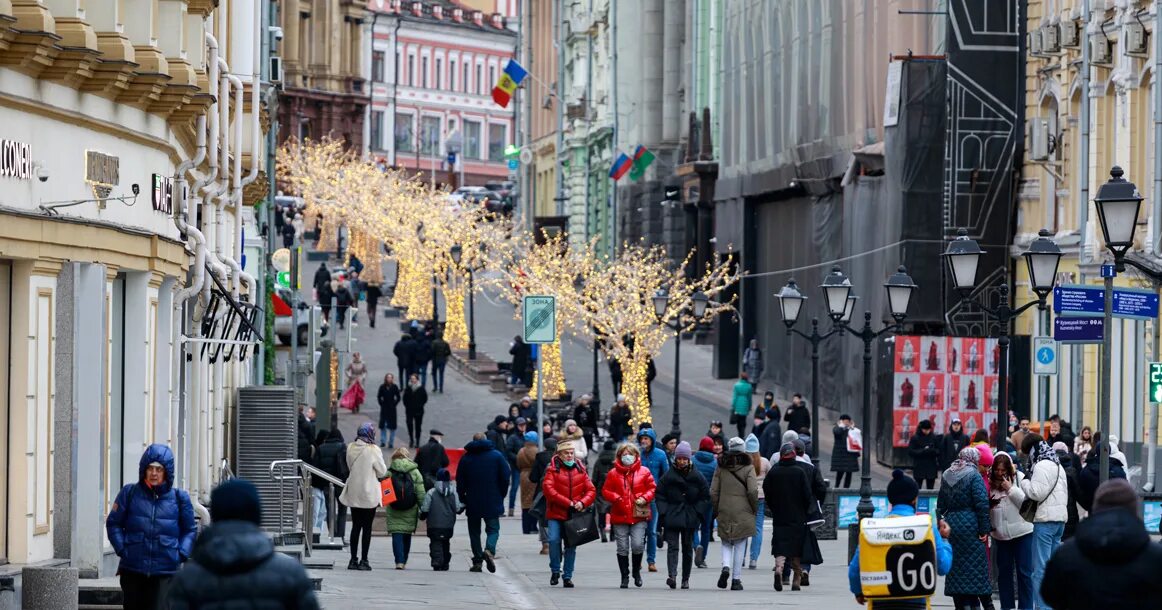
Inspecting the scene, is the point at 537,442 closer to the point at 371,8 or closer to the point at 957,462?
the point at 957,462

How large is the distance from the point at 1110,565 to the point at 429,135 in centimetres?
12486

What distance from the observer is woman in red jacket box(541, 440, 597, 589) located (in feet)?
72.4

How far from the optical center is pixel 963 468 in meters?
17.1

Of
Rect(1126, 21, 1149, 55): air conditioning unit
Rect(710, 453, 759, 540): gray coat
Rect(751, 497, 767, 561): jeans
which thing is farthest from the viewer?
Rect(1126, 21, 1149, 55): air conditioning unit

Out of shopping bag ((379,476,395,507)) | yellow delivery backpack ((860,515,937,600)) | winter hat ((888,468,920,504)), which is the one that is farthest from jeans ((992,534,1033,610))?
shopping bag ((379,476,395,507))

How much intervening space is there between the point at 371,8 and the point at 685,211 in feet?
204

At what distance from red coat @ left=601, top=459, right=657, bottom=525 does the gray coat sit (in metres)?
0.63

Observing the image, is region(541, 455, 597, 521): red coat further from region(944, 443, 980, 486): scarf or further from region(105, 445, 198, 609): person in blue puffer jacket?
region(105, 445, 198, 609): person in blue puffer jacket

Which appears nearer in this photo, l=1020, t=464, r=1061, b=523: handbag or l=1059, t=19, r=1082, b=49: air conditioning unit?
l=1020, t=464, r=1061, b=523: handbag

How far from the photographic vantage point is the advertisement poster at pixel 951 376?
37.8m

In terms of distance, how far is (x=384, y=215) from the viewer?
68062mm

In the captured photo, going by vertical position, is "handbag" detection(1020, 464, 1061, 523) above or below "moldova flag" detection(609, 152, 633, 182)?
below

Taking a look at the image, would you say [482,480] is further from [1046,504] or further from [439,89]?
[439,89]

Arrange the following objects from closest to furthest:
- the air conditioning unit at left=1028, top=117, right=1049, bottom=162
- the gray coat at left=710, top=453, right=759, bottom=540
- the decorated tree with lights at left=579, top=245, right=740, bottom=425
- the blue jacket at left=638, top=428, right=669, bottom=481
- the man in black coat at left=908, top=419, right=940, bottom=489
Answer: the gray coat at left=710, top=453, right=759, bottom=540 → the blue jacket at left=638, top=428, right=669, bottom=481 → the man in black coat at left=908, top=419, right=940, bottom=489 → the air conditioning unit at left=1028, top=117, right=1049, bottom=162 → the decorated tree with lights at left=579, top=245, right=740, bottom=425
